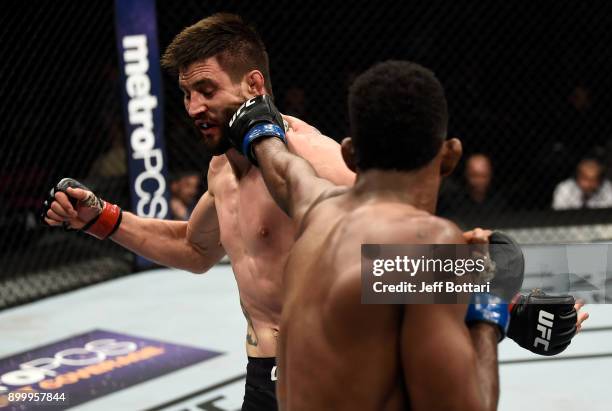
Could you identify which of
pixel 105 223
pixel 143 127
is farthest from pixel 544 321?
pixel 143 127

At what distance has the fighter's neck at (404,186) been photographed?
119 centimetres

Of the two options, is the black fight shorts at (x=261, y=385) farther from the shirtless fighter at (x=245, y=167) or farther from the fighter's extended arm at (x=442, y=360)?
the fighter's extended arm at (x=442, y=360)

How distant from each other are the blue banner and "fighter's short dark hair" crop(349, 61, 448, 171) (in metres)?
3.59

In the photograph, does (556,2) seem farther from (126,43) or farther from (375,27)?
(126,43)

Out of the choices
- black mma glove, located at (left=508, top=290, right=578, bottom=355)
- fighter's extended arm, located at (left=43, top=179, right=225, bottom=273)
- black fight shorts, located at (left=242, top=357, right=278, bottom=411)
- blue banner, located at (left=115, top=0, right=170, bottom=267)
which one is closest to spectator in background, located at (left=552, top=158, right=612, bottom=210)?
blue banner, located at (left=115, top=0, right=170, bottom=267)

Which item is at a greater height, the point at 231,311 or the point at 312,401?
the point at 312,401

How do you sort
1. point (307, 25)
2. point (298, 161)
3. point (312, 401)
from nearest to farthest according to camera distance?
point (312, 401)
point (298, 161)
point (307, 25)

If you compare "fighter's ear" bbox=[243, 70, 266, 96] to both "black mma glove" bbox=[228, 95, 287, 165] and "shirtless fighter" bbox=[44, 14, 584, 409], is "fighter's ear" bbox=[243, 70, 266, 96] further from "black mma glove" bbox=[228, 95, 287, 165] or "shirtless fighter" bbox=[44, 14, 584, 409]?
"black mma glove" bbox=[228, 95, 287, 165]

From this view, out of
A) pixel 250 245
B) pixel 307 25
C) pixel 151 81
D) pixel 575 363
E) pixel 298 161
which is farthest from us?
pixel 307 25

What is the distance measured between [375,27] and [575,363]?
2.93m

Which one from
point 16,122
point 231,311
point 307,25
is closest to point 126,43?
point 16,122

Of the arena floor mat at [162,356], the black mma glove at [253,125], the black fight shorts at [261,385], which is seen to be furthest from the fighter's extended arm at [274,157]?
the arena floor mat at [162,356]

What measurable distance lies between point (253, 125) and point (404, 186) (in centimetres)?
62

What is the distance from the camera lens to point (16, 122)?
4.41m
